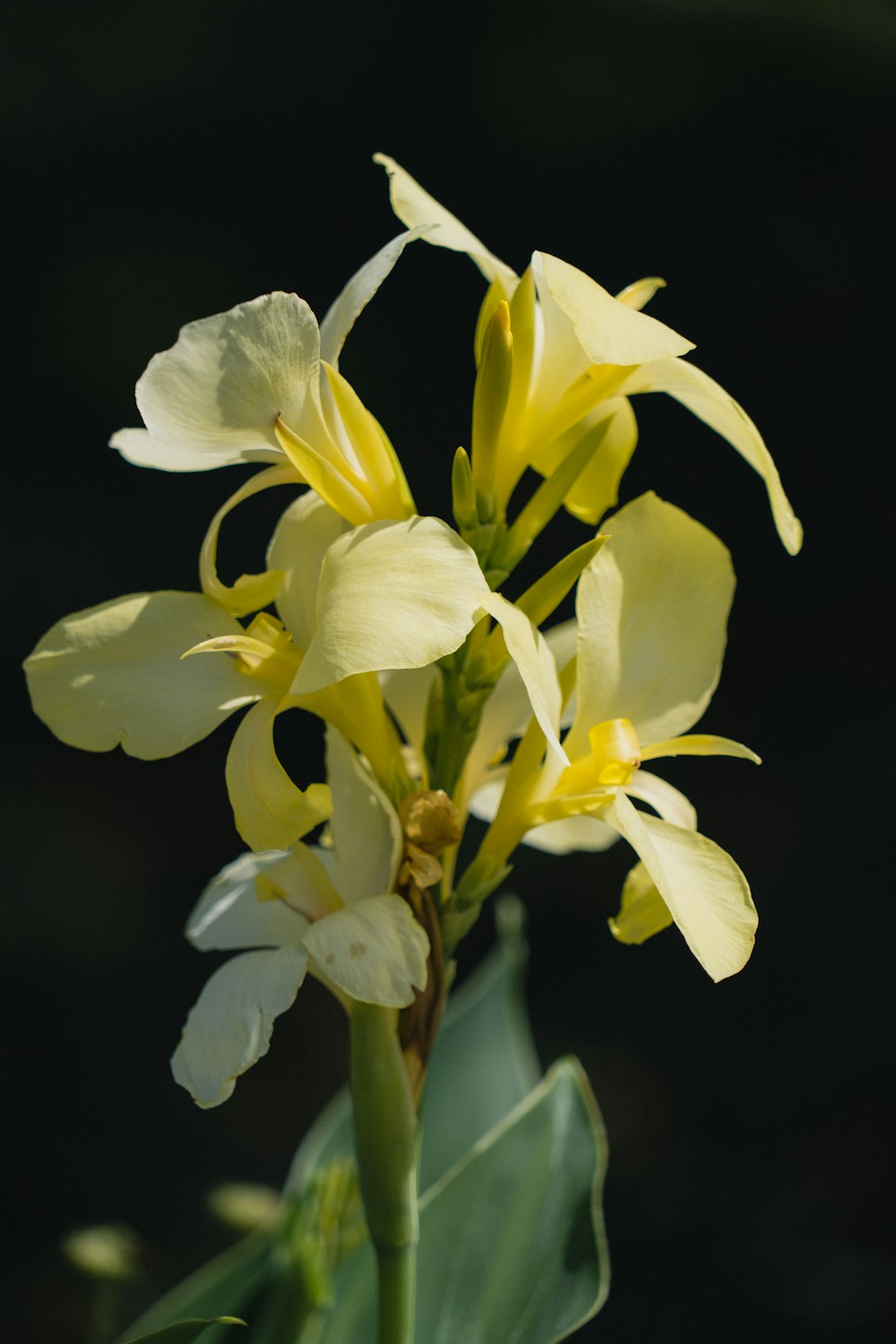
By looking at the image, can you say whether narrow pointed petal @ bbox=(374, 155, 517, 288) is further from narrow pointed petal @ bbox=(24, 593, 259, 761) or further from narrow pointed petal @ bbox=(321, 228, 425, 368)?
narrow pointed petal @ bbox=(24, 593, 259, 761)

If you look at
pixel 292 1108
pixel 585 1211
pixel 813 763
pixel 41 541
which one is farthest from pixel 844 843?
pixel 41 541

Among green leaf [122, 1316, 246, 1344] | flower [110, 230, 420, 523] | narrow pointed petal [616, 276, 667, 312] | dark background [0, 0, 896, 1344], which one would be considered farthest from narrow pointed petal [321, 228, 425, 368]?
dark background [0, 0, 896, 1344]

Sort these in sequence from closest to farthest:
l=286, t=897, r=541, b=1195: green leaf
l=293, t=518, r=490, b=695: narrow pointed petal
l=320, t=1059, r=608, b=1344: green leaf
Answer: l=293, t=518, r=490, b=695: narrow pointed petal, l=320, t=1059, r=608, b=1344: green leaf, l=286, t=897, r=541, b=1195: green leaf

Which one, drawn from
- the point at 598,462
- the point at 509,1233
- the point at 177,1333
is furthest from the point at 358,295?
the point at 509,1233

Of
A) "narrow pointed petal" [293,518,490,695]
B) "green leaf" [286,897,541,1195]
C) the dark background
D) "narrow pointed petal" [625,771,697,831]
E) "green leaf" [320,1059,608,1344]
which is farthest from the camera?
the dark background

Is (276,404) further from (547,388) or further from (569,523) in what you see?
(569,523)

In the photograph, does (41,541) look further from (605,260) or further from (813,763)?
(813,763)

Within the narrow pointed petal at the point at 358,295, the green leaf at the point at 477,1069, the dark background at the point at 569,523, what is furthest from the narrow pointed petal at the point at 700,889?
the dark background at the point at 569,523

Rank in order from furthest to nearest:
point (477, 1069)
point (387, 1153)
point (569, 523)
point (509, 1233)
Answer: point (569, 523) < point (477, 1069) < point (509, 1233) < point (387, 1153)
